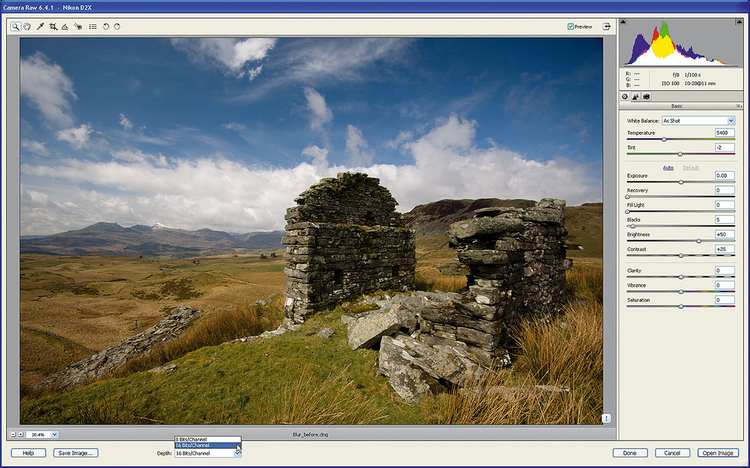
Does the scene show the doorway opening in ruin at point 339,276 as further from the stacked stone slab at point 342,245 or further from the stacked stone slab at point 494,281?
the stacked stone slab at point 494,281

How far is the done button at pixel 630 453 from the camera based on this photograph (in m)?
2.18

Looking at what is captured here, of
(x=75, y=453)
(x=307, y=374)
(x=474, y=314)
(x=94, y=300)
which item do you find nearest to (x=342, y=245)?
(x=307, y=374)

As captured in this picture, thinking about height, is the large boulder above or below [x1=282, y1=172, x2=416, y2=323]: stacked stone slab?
below

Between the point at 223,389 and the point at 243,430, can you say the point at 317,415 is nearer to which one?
the point at 243,430

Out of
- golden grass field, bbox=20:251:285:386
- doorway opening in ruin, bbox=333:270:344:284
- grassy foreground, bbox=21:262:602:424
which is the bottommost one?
golden grass field, bbox=20:251:285:386

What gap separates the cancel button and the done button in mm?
120

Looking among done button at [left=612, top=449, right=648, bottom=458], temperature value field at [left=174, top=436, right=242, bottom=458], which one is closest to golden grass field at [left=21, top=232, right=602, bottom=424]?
done button at [left=612, top=449, right=648, bottom=458]

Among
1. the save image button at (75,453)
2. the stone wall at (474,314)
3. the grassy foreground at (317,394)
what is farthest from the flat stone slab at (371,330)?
the save image button at (75,453)

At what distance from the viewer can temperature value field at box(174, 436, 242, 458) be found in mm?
2129

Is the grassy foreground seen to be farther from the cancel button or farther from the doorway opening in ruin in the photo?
the doorway opening in ruin

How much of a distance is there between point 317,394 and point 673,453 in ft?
11.9

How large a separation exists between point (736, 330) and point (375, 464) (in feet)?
11.9

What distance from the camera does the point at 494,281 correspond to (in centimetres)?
406

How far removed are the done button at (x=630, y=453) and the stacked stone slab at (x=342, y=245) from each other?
668cm
